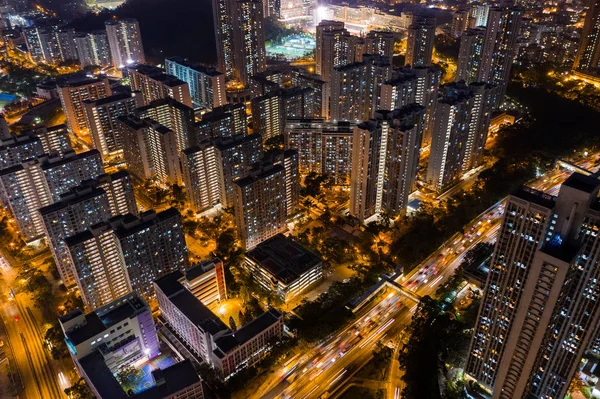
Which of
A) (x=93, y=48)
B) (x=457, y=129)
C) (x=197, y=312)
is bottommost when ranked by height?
(x=197, y=312)

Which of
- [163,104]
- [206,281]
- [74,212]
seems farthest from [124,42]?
[206,281]

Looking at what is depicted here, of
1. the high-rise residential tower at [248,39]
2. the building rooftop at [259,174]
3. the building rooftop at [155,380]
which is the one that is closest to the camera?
the building rooftop at [155,380]

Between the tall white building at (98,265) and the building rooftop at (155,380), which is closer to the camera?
the building rooftop at (155,380)

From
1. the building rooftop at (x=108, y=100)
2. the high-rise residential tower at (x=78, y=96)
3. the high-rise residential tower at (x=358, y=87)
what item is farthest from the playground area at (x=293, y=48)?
the building rooftop at (x=108, y=100)

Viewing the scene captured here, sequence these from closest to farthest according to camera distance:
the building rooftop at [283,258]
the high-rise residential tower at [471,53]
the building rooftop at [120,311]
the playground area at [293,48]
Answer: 1. the building rooftop at [120,311]
2. the building rooftop at [283,258]
3. the high-rise residential tower at [471,53]
4. the playground area at [293,48]

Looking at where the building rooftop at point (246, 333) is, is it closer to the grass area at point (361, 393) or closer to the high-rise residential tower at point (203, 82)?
the grass area at point (361, 393)

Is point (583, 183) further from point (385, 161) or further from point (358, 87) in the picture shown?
point (358, 87)

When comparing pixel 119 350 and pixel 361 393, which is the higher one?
pixel 119 350
